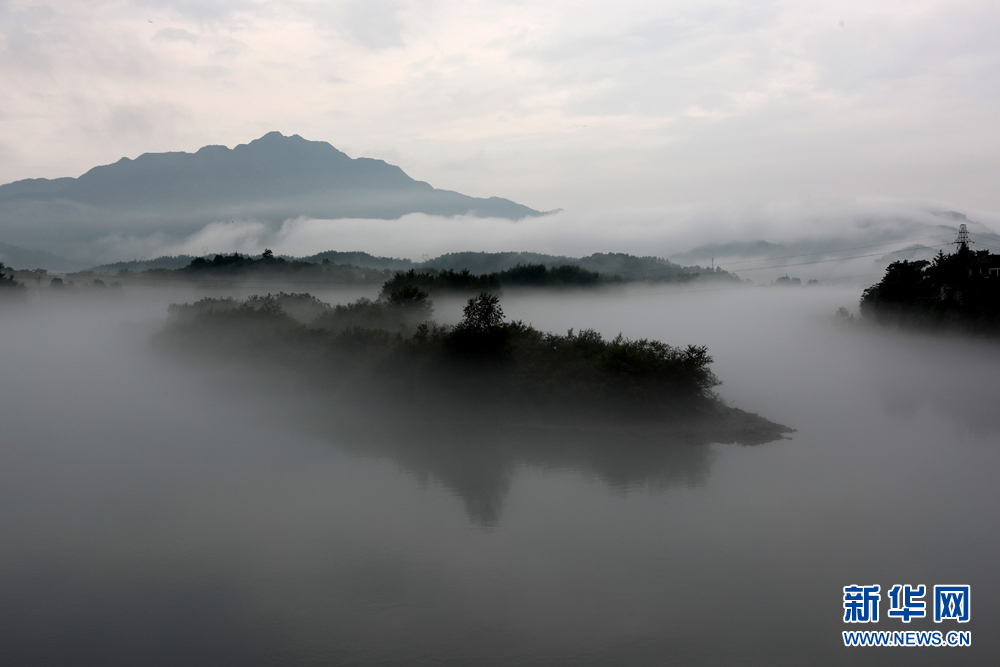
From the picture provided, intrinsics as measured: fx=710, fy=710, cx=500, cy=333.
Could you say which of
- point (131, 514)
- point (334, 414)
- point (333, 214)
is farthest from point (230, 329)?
point (333, 214)

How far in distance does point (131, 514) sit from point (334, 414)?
12702mm

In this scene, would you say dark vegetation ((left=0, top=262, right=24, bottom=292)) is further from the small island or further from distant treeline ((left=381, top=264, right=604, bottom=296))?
the small island

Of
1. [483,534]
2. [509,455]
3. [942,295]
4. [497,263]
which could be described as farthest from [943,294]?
[497,263]

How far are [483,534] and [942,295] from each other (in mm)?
33714

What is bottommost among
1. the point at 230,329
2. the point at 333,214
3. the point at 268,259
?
the point at 230,329

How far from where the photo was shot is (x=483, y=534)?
14930mm

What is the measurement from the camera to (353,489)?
60.9 ft

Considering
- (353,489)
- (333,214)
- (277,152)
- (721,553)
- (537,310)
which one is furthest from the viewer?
(277,152)

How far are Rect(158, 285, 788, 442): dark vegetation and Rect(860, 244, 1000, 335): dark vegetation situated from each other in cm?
1570

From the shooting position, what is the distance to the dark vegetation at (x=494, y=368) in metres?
24.9

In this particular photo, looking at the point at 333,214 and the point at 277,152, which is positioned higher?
the point at 277,152

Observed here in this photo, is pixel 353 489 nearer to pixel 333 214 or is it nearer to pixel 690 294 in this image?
pixel 690 294

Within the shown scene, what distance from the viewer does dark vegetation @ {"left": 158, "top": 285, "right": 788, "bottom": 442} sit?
2491cm

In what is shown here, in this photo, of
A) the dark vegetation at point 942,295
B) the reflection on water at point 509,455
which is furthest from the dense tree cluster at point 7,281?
the dark vegetation at point 942,295
